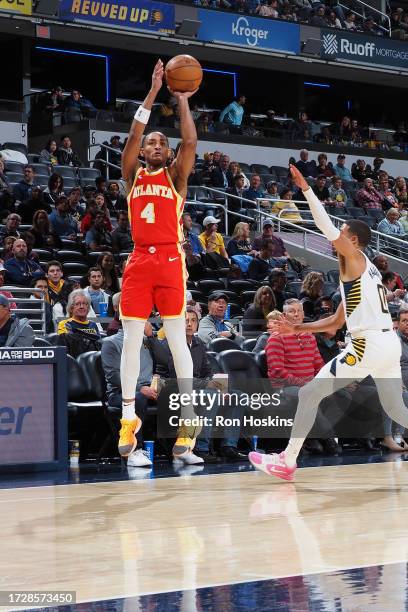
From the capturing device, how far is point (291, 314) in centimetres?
913

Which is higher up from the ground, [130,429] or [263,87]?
[263,87]

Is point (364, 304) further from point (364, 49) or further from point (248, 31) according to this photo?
point (364, 49)

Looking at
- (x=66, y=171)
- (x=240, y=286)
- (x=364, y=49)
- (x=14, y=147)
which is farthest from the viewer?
(x=364, y=49)

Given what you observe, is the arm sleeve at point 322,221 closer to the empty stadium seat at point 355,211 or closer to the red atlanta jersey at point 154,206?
the red atlanta jersey at point 154,206

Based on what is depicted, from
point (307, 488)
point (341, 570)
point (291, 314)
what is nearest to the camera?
point (341, 570)

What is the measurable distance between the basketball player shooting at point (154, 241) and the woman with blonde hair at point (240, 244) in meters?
9.18

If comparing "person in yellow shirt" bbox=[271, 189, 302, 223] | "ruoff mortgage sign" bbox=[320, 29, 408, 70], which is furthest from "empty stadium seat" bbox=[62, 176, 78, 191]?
"ruoff mortgage sign" bbox=[320, 29, 408, 70]

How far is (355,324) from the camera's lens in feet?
23.6

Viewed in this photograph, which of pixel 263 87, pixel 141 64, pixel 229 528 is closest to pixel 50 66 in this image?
pixel 141 64

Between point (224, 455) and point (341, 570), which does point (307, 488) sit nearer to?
point (224, 455)

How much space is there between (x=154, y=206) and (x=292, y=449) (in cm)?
188

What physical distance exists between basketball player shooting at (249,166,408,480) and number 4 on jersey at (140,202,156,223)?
97 cm

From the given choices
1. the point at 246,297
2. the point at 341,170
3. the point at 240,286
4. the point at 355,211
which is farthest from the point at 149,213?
the point at 341,170

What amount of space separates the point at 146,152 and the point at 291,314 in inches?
92.3
